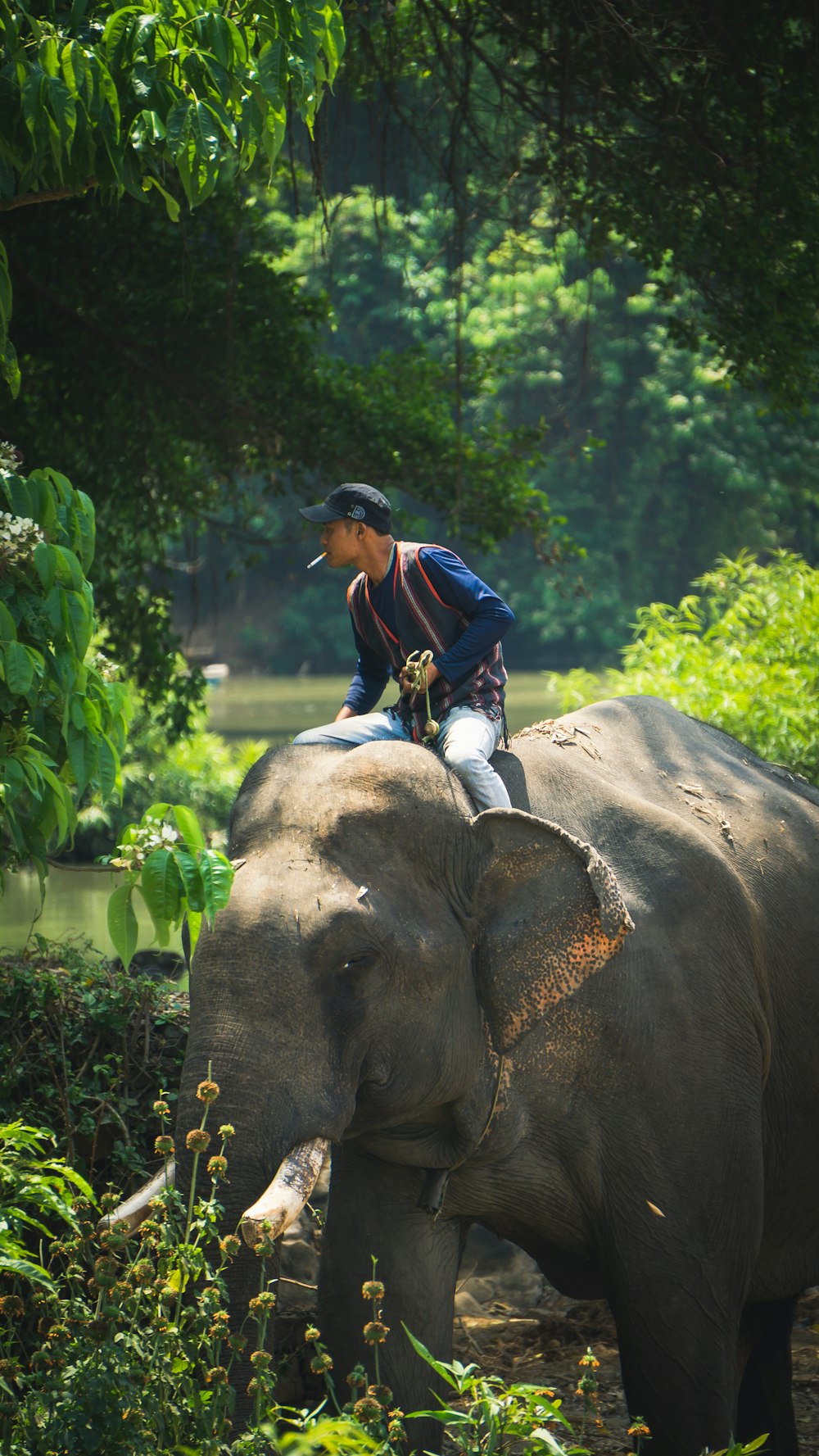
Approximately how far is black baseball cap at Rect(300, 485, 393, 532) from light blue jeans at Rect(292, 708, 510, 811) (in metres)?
0.50

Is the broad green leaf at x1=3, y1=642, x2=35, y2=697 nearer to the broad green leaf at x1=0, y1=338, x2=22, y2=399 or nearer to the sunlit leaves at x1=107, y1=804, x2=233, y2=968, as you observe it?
the sunlit leaves at x1=107, y1=804, x2=233, y2=968

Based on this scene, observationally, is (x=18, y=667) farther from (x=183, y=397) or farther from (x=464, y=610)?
(x=183, y=397)

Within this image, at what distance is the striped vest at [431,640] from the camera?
395cm

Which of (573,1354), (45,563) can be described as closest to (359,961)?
(45,563)

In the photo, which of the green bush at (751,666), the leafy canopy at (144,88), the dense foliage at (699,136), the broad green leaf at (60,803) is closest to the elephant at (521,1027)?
the broad green leaf at (60,803)

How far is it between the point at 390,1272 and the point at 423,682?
4.75 feet

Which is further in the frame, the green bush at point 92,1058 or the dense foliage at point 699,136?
the dense foliage at point 699,136

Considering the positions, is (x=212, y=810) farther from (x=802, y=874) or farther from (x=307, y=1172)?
(x=307, y=1172)

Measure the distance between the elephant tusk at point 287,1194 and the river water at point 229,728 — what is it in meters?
0.65

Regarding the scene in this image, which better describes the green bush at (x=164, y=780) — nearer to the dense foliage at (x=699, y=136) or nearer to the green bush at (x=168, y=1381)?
the dense foliage at (x=699, y=136)

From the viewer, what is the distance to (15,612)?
125 inches

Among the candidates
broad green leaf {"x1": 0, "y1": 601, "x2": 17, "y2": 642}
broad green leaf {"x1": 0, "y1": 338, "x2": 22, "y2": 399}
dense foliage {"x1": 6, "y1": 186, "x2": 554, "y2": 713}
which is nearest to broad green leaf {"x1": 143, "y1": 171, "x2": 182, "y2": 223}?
broad green leaf {"x1": 0, "y1": 338, "x2": 22, "y2": 399}

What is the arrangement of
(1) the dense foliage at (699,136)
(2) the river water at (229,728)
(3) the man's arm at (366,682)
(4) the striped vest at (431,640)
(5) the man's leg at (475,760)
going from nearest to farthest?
(5) the man's leg at (475,760), (4) the striped vest at (431,640), (3) the man's arm at (366,682), (1) the dense foliage at (699,136), (2) the river water at (229,728)

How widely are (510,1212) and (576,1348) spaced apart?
1581 mm
